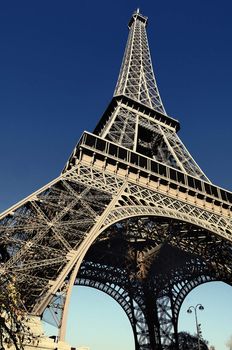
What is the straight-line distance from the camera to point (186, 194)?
90.9 feet

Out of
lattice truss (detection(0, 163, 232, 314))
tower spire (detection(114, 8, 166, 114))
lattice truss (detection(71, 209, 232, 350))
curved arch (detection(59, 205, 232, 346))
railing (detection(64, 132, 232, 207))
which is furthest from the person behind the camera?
tower spire (detection(114, 8, 166, 114))

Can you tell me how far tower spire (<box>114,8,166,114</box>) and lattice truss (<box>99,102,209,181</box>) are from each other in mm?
3163

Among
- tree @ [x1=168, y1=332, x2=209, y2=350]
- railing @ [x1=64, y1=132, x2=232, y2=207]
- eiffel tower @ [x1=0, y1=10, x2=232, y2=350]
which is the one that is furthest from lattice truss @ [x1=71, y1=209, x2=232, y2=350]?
tree @ [x1=168, y1=332, x2=209, y2=350]

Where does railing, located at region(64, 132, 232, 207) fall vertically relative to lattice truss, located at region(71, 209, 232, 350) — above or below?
above

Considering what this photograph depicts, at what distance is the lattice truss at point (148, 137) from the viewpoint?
105 feet

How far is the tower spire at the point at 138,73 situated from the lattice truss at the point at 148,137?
10.4 ft

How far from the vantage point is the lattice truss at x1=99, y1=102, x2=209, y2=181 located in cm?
3214

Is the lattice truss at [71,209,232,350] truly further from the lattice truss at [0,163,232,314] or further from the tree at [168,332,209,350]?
the tree at [168,332,209,350]

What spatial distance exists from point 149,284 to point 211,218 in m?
10.8

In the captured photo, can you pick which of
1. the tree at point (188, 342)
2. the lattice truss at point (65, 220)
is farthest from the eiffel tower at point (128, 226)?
the tree at point (188, 342)

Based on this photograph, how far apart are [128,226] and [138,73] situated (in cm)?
3034

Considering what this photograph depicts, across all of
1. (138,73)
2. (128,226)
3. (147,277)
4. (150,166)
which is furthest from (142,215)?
(138,73)

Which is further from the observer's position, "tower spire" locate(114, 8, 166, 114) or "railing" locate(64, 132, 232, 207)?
"tower spire" locate(114, 8, 166, 114)

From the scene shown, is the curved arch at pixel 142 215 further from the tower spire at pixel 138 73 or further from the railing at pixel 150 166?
the tower spire at pixel 138 73
